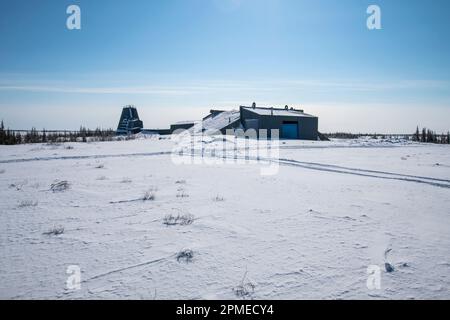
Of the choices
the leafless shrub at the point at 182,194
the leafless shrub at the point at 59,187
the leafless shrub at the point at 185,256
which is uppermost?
the leafless shrub at the point at 59,187

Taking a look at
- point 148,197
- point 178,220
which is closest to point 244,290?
point 178,220

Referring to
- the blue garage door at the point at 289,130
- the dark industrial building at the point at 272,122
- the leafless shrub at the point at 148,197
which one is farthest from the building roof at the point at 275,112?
the leafless shrub at the point at 148,197

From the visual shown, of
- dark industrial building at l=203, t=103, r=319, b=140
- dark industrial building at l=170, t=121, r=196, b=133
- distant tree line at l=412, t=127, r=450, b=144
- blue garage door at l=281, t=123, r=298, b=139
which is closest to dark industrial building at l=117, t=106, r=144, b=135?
dark industrial building at l=170, t=121, r=196, b=133

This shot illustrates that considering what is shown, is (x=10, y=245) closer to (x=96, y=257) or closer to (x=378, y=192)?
(x=96, y=257)

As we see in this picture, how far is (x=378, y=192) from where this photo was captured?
627cm

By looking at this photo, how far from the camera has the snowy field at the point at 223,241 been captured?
8.24 ft

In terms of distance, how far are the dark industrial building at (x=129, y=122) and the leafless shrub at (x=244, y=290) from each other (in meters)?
50.9

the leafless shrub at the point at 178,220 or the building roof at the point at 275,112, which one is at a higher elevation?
the building roof at the point at 275,112

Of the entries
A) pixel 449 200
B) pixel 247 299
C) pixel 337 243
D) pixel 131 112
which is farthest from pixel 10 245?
pixel 131 112

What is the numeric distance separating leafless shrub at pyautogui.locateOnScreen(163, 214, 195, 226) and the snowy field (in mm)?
20

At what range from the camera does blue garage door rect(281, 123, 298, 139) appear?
111 ft

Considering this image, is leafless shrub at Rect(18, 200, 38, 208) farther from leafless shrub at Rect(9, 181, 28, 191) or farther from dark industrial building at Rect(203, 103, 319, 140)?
dark industrial building at Rect(203, 103, 319, 140)

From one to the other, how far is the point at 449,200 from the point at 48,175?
10.2 metres

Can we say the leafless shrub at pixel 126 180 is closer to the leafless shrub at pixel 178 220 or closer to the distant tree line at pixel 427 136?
the leafless shrub at pixel 178 220
